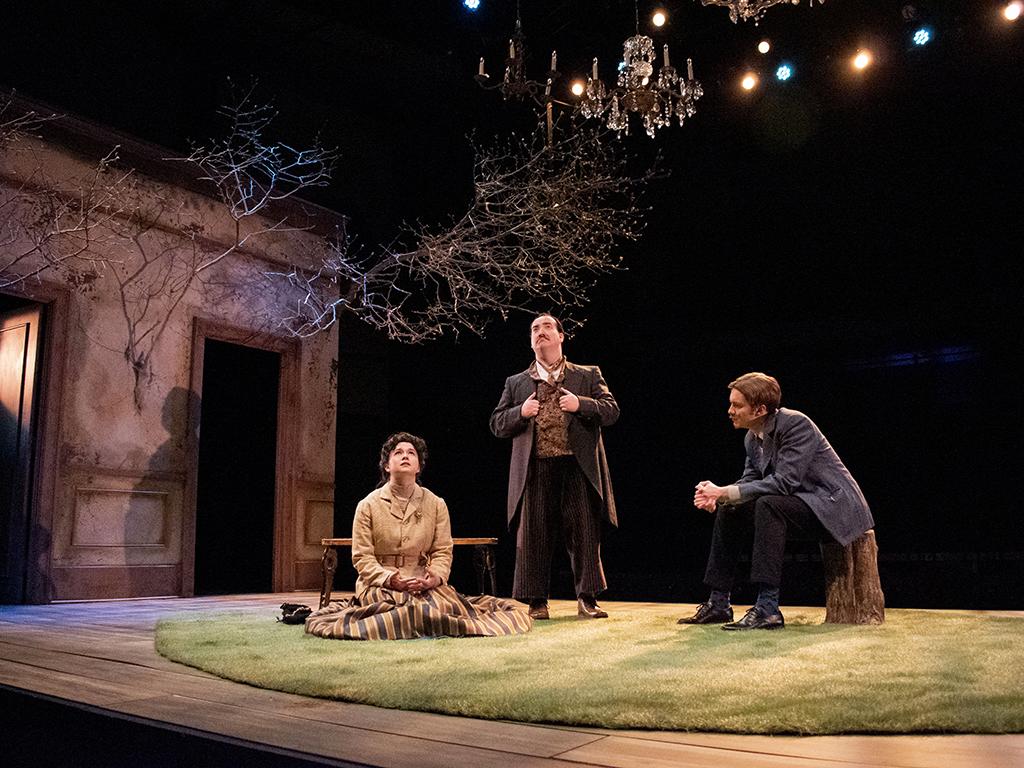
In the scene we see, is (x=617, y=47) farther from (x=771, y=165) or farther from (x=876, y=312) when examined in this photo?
(x=876, y=312)

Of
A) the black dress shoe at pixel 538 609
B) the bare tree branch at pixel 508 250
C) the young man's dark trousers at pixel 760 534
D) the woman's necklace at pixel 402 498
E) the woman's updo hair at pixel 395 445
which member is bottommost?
the black dress shoe at pixel 538 609

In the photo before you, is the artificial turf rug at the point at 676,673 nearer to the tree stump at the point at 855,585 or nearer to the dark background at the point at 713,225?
the tree stump at the point at 855,585

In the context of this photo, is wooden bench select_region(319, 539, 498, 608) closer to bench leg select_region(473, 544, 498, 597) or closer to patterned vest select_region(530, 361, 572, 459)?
bench leg select_region(473, 544, 498, 597)

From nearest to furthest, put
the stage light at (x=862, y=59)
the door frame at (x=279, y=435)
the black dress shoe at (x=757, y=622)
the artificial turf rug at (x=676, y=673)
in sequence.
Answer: the artificial turf rug at (x=676, y=673) < the black dress shoe at (x=757, y=622) < the stage light at (x=862, y=59) < the door frame at (x=279, y=435)

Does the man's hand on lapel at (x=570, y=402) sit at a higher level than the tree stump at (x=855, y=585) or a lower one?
higher

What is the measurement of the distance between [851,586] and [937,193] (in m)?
4.45

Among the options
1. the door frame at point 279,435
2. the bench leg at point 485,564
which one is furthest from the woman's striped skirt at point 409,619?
the door frame at point 279,435

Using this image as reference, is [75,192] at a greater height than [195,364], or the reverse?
[75,192]

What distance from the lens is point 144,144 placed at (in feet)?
21.1

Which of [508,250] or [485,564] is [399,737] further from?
[508,250]

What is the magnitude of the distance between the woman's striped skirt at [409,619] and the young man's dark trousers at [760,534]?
0.91m

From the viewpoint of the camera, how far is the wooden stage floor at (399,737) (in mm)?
1521

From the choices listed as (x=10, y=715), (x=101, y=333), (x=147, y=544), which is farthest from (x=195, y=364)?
(x=10, y=715)

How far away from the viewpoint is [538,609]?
4324mm
